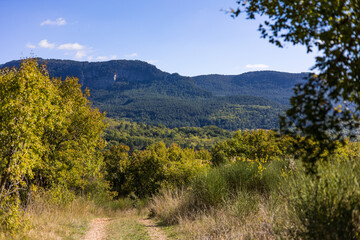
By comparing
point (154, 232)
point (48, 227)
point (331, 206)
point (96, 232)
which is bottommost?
point (96, 232)

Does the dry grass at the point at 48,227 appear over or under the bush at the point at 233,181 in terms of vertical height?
under

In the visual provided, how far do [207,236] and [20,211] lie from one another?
15.7 feet

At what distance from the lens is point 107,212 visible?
611 inches

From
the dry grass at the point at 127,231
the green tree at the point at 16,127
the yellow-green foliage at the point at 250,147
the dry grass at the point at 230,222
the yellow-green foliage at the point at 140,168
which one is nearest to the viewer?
the dry grass at the point at 230,222

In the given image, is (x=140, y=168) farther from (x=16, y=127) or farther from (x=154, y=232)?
(x=16, y=127)

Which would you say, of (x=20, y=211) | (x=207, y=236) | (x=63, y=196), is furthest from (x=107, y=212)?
(x=207, y=236)

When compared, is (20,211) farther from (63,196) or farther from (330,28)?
(330,28)

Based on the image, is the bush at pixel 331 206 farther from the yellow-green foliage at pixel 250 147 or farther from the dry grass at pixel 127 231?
the yellow-green foliage at pixel 250 147

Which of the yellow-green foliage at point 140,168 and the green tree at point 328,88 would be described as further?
the yellow-green foliage at point 140,168

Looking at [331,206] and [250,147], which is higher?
[331,206]

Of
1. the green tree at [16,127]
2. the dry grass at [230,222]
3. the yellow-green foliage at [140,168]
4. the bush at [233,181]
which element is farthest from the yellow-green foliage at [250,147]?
the green tree at [16,127]

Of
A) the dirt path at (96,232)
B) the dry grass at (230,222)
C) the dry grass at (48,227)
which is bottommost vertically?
the dirt path at (96,232)

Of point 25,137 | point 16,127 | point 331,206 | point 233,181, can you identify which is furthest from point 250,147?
point 331,206

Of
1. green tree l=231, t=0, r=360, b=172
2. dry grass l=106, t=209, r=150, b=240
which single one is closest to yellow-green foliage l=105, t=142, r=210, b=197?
dry grass l=106, t=209, r=150, b=240
